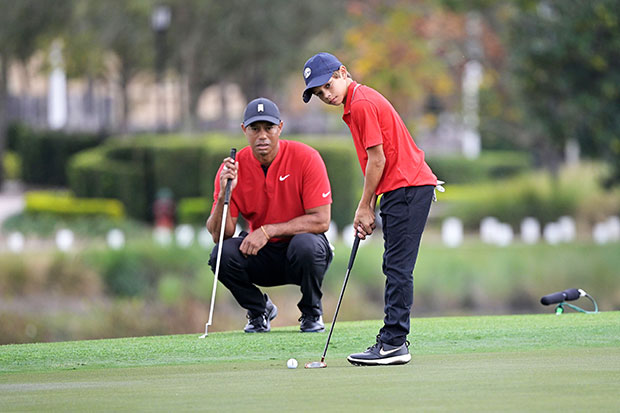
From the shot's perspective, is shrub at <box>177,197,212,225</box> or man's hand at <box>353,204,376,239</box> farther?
shrub at <box>177,197,212,225</box>

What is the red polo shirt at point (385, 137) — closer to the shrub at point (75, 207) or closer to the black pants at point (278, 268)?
the black pants at point (278, 268)

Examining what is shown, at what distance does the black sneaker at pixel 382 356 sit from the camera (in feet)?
21.2

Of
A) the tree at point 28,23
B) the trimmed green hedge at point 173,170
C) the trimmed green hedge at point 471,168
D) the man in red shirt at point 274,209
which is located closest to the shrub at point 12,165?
the tree at point 28,23

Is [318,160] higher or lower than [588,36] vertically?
lower

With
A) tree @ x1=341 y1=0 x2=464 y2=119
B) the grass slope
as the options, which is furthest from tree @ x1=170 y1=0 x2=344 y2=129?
the grass slope

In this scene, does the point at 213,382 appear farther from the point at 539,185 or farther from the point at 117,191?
the point at 117,191

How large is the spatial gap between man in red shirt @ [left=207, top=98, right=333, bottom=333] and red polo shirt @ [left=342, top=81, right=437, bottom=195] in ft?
4.45

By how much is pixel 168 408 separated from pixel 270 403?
40 cm

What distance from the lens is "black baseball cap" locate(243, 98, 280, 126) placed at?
25.8 feet

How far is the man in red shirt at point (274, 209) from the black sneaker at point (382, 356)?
1.53 metres

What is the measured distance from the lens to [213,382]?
231 inches

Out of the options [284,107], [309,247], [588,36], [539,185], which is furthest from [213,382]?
[284,107]

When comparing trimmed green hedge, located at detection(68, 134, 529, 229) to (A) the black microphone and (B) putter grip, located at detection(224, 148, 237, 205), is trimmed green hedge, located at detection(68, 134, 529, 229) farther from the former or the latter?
(B) putter grip, located at detection(224, 148, 237, 205)

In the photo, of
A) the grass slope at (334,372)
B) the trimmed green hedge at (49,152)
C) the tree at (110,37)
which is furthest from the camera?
the trimmed green hedge at (49,152)
